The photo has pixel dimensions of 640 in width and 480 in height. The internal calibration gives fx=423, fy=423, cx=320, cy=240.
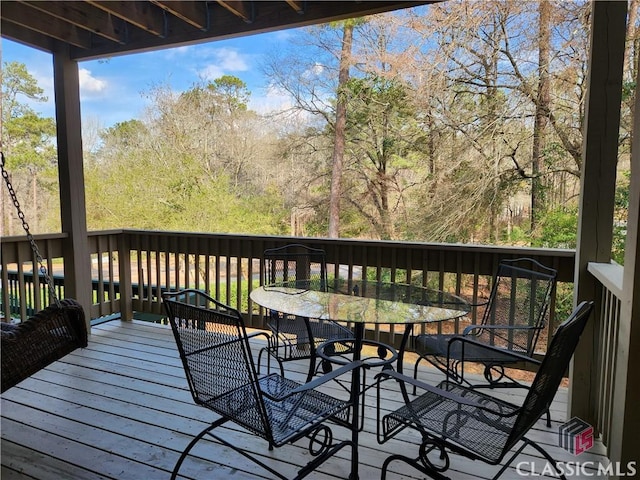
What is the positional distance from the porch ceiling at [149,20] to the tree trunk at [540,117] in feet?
21.9

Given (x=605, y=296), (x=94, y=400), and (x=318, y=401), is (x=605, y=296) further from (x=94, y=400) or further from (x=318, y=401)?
(x=94, y=400)

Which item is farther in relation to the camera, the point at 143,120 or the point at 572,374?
the point at 143,120

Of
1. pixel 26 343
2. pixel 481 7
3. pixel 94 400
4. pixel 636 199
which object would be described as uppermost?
pixel 481 7

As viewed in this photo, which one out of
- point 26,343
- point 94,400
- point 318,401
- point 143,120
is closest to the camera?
point 318,401

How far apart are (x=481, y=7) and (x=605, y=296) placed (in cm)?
847

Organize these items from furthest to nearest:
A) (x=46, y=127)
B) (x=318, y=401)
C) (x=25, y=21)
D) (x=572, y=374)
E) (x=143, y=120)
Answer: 1. (x=143, y=120)
2. (x=46, y=127)
3. (x=25, y=21)
4. (x=572, y=374)
5. (x=318, y=401)

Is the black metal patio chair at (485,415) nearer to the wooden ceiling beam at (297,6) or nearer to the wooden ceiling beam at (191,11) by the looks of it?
the wooden ceiling beam at (297,6)

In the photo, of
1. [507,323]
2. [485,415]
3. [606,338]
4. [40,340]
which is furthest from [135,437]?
[606,338]

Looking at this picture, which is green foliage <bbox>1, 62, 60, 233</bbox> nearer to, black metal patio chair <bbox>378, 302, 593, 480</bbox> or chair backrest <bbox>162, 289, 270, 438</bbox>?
chair backrest <bbox>162, 289, 270, 438</bbox>

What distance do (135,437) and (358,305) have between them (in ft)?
4.63

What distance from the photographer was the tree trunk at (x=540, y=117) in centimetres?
835

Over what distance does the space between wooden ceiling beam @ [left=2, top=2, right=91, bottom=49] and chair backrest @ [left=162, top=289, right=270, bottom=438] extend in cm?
285

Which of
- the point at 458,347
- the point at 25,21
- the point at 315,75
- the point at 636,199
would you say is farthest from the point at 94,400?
the point at 315,75

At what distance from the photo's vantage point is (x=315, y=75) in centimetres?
1077
